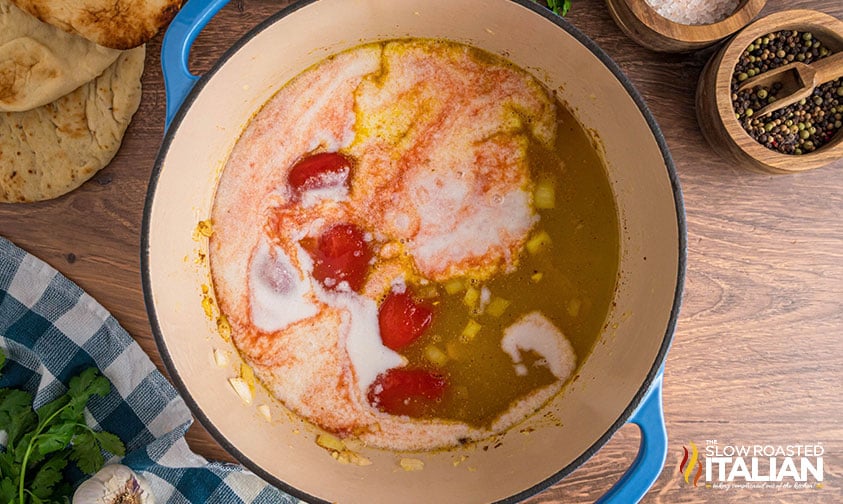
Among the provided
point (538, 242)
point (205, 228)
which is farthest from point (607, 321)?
point (205, 228)

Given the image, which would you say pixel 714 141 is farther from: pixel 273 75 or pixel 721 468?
pixel 273 75

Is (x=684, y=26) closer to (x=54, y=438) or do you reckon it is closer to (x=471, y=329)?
(x=471, y=329)

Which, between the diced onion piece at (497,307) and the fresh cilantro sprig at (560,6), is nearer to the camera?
the fresh cilantro sprig at (560,6)

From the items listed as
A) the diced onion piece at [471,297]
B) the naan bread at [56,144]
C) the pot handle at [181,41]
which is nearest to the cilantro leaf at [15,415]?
the naan bread at [56,144]

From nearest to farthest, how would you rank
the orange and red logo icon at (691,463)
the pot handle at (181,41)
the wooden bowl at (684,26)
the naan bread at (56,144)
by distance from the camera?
the pot handle at (181,41) → the wooden bowl at (684,26) → the naan bread at (56,144) → the orange and red logo icon at (691,463)

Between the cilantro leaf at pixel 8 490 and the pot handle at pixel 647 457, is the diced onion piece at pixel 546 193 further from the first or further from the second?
the cilantro leaf at pixel 8 490
